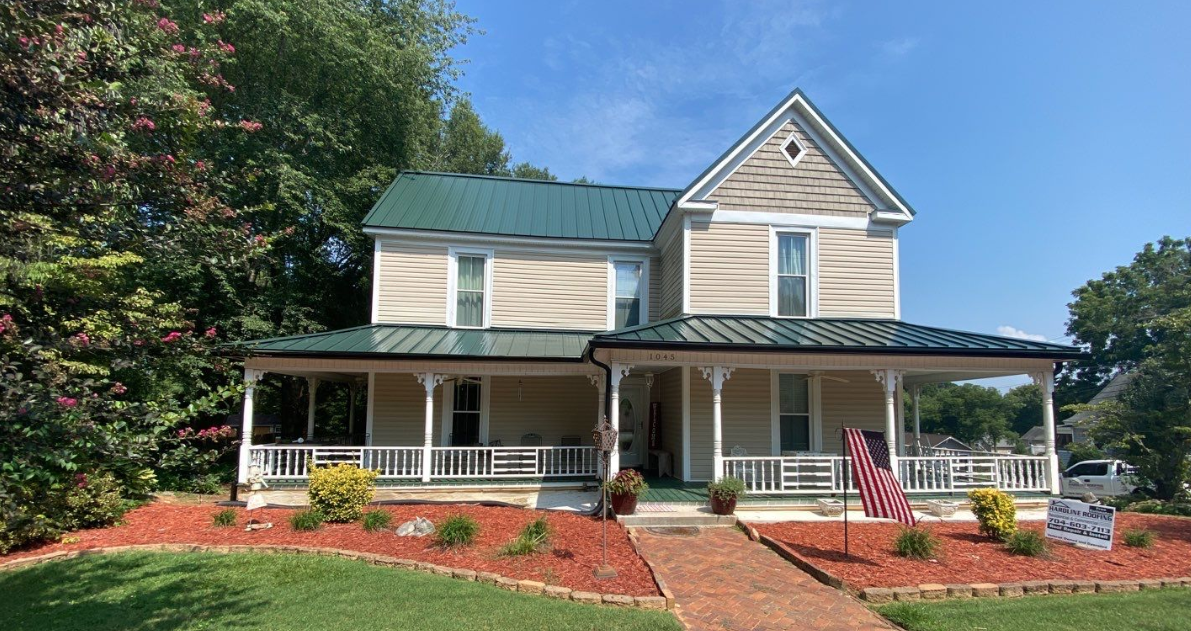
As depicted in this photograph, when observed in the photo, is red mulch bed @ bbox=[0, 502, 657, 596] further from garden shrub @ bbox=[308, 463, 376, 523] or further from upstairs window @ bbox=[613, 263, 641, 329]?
upstairs window @ bbox=[613, 263, 641, 329]

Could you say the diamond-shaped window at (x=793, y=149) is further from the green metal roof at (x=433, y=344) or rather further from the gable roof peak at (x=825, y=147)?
the green metal roof at (x=433, y=344)

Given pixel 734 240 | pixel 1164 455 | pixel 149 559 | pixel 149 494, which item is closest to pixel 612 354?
pixel 734 240

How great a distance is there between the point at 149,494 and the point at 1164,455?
23.7 m

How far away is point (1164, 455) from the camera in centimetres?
Answer: 1475

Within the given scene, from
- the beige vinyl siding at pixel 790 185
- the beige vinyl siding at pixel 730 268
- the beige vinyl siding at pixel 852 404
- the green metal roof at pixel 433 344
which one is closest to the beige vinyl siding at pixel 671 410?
the beige vinyl siding at pixel 730 268

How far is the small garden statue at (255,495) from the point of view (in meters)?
9.45

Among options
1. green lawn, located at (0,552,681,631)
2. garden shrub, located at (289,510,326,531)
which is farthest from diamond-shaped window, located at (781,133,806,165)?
garden shrub, located at (289,510,326,531)

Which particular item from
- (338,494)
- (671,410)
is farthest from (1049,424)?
(338,494)

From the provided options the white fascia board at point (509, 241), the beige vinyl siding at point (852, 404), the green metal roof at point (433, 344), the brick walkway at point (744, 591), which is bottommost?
the brick walkway at point (744, 591)

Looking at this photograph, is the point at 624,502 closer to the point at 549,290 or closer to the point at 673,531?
the point at 673,531

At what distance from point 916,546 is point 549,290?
1052 cm

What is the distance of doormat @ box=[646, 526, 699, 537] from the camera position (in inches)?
366

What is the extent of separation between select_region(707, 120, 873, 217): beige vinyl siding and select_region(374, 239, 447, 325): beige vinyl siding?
7557 mm

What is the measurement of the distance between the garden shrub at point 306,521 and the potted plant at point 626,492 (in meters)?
4.69
